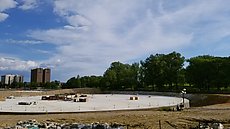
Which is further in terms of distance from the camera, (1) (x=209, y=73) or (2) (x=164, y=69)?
(2) (x=164, y=69)

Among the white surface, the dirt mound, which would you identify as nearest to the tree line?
the dirt mound

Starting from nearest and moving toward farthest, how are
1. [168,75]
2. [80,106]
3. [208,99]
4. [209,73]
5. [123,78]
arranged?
[80,106] < [208,99] < [209,73] < [168,75] < [123,78]

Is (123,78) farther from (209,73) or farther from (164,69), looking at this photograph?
(209,73)

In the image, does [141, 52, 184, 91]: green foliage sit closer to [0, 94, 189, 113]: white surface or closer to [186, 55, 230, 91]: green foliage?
[186, 55, 230, 91]: green foliage

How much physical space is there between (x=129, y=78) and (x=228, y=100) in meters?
79.3

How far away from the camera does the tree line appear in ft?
301

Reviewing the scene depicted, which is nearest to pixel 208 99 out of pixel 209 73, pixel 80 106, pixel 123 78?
pixel 80 106

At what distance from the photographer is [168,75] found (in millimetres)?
113938

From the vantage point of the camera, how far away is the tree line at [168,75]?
9162 cm

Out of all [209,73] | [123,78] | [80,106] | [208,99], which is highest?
[123,78]

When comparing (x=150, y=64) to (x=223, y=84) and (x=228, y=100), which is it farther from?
(x=228, y=100)

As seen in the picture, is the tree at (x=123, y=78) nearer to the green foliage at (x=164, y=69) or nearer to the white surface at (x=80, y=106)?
the green foliage at (x=164, y=69)

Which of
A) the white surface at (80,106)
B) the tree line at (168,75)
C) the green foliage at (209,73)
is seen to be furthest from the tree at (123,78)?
→ the white surface at (80,106)

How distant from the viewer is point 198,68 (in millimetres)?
95625
